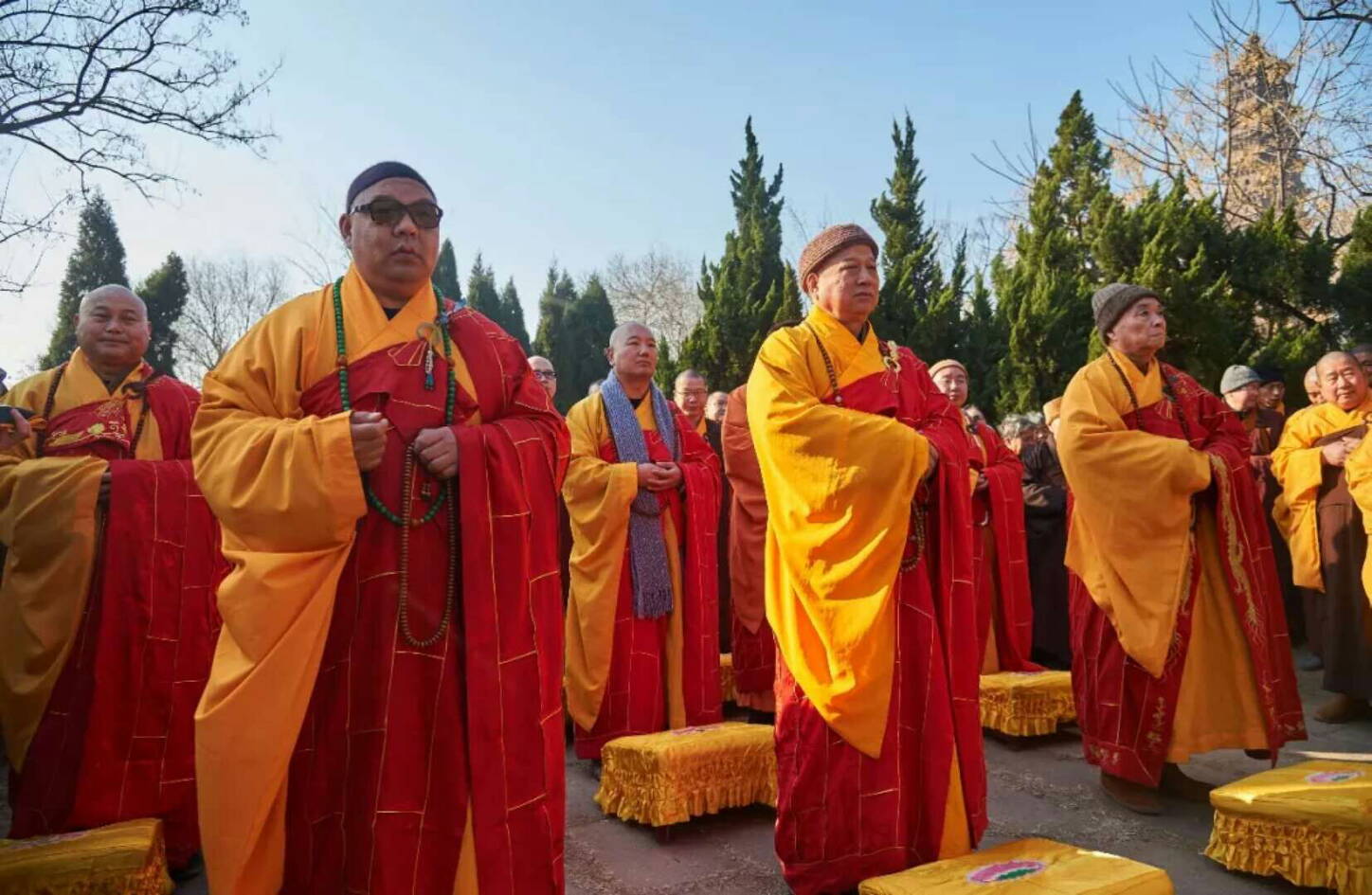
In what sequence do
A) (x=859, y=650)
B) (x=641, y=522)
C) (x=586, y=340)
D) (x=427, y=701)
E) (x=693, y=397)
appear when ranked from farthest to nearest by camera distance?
1. (x=586, y=340)
2. (x=693, y=397)
3. (x=641, y=522)
4. (x=859, y=650)
5. (x=427, y=701)

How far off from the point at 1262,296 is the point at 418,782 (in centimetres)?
1033

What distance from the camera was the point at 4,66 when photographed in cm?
824

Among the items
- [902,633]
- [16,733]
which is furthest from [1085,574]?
[16,733]

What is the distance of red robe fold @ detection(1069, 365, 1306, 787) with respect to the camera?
398 centimetres

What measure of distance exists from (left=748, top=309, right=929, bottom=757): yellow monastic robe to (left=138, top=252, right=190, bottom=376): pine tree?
63.1 ft

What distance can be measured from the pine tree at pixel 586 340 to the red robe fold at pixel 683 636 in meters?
22.9

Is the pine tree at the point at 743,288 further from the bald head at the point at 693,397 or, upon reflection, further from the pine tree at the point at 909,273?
the bald head at the point at 693,397

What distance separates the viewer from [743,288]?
1529cm

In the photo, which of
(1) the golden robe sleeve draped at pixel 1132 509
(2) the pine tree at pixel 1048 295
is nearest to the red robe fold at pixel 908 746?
(1) the golden robe sleeve draped at pixel 1132 509

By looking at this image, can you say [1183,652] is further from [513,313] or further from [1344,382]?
[513,313]

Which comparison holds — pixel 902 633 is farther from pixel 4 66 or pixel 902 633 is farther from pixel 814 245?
pixel 4 66

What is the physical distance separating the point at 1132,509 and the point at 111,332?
454cm

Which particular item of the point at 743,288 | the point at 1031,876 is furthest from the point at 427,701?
the point at 743,288

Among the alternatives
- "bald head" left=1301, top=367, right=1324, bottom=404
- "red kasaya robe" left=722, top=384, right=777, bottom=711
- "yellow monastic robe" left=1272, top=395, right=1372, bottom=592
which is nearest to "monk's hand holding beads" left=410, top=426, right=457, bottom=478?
"red kasaya robe" left=722, top=384, right=777, bottom=711
